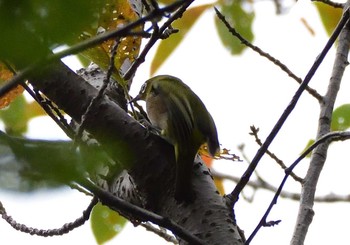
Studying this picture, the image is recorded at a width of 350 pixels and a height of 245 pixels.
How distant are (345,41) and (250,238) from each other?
1.38 metres

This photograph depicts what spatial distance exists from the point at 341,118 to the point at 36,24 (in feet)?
7.41

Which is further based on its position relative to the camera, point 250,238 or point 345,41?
point 345,41

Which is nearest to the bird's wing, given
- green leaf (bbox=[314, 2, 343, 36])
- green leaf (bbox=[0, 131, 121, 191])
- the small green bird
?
the small green bird

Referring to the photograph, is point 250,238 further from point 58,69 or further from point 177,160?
point 58,69

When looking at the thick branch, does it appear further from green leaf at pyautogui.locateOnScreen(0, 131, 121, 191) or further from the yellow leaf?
green leaf at pyautogui.locateOnScreen(0, 131, 121, 191)

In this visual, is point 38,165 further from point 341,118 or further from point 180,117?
point 341,118

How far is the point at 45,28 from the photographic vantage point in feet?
2.23

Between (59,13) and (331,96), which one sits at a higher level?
(331,96)

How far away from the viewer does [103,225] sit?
2.91m

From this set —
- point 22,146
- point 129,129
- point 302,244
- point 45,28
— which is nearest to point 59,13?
point 45,28

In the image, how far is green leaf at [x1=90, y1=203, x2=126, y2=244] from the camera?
114 inches

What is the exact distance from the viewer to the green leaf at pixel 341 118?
9.01ft

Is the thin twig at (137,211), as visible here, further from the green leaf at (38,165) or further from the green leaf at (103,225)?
the green leaf at (103,225)

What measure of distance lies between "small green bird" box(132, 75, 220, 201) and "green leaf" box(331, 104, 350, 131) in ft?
1.86
